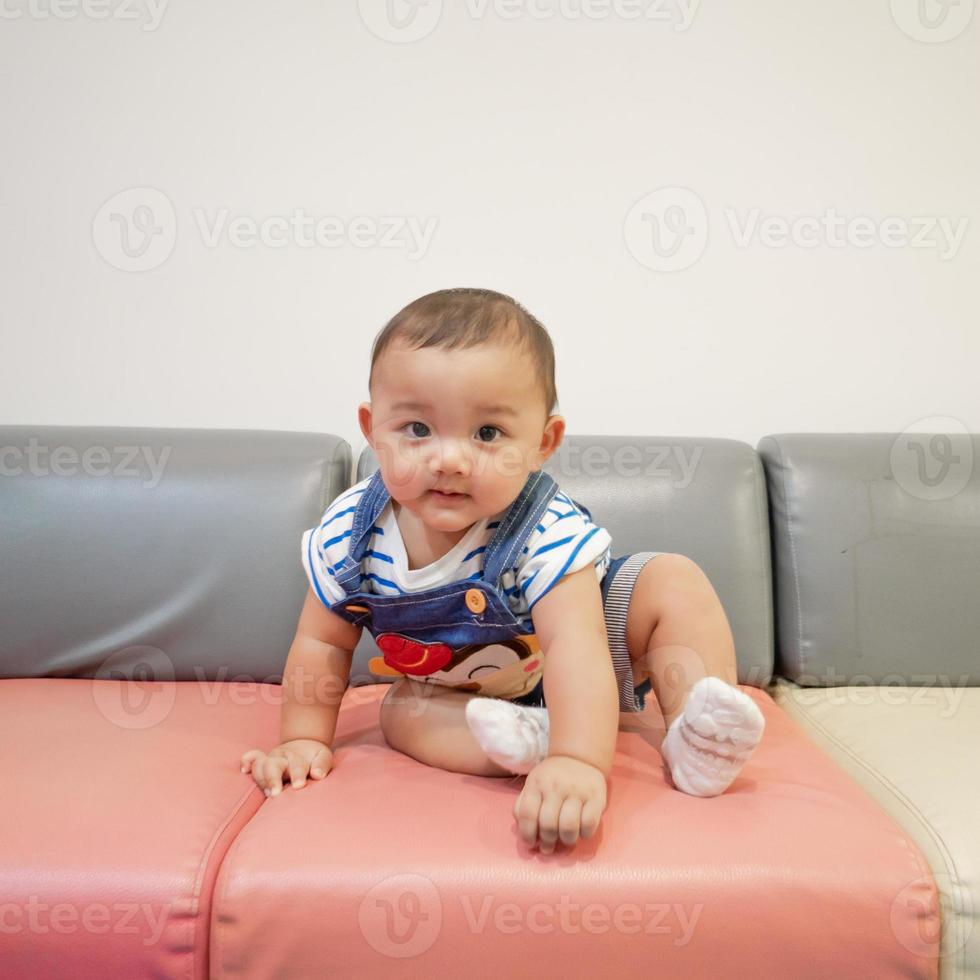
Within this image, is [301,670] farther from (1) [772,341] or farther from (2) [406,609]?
(1) [772,341]

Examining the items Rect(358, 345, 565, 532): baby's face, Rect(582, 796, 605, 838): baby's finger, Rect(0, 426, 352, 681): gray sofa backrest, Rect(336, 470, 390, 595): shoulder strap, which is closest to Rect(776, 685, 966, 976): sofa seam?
Rect(582, 796, 605, 838): baby's finger

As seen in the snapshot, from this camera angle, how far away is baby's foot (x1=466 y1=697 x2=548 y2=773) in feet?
2.77

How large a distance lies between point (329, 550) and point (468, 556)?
18 centimetres

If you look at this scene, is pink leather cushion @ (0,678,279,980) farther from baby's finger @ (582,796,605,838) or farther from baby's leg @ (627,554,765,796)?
baby's leg @ (627,554,765,796)

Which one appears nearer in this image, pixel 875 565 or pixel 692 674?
pixel 692 674

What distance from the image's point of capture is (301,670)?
1029 millimetres

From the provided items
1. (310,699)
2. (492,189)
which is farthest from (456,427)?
(492,189)

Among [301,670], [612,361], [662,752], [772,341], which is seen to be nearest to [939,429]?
[772,341]

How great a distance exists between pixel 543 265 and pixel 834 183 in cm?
56

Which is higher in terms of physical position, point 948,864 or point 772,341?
point 772,341

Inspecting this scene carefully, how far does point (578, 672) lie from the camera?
88cm

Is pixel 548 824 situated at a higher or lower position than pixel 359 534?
lower

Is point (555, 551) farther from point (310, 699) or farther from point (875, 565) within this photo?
point (875, 565)

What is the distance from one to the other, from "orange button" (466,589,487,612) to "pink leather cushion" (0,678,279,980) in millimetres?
306
